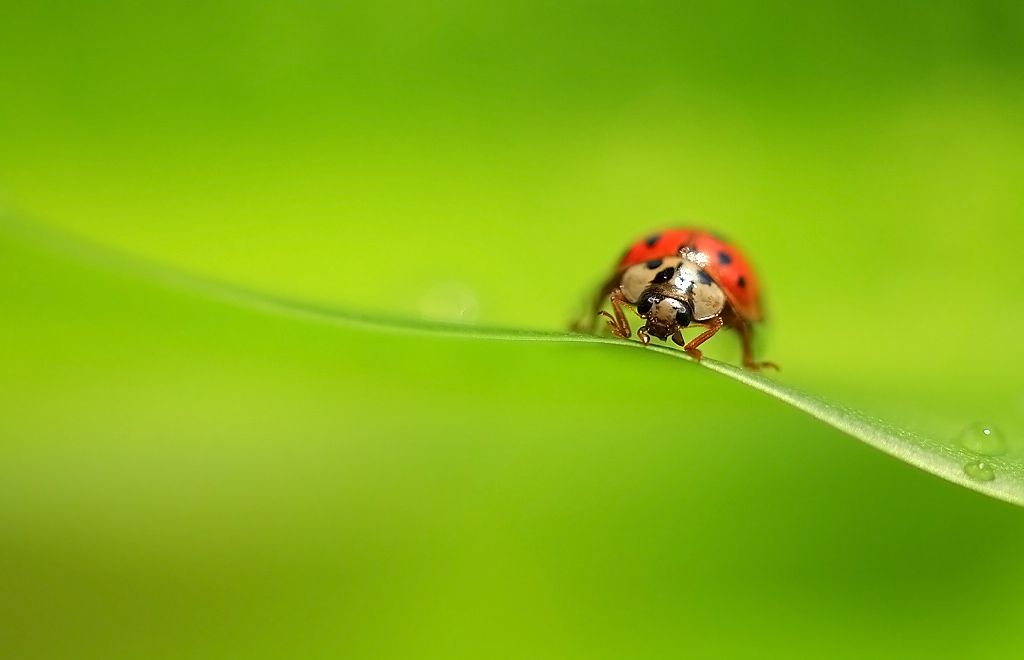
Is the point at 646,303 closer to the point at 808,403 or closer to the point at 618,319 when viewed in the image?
the point at 618,319

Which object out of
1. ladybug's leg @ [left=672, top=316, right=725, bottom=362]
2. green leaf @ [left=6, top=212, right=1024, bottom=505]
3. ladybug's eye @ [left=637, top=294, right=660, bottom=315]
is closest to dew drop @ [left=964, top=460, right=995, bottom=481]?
green leaf @ [left=6, top=212, right=1024, bottom=505]

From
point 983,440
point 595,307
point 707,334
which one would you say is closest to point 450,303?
point 595,307

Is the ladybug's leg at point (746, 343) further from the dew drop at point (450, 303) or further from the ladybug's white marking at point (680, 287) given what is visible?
the dew drop at point (450, 303)

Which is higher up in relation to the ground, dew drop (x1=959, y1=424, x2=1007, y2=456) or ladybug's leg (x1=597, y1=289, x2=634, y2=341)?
ladybug's leg (x1=597, y1=289, x2=634, y2=341)

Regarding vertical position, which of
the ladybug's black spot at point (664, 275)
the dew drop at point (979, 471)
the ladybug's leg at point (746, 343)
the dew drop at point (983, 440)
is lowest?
the dew drop at point (979, 471)

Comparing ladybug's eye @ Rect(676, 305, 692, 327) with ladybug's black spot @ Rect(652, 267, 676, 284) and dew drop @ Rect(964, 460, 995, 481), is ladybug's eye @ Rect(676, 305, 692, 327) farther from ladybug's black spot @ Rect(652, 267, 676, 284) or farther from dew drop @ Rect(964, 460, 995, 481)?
dew drop @ Rect(964, 460, 995, 481)

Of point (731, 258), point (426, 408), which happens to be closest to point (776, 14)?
point (731, 258)

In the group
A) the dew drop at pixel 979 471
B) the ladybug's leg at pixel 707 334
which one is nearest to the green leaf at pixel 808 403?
the dew drop at pixel 979 471
